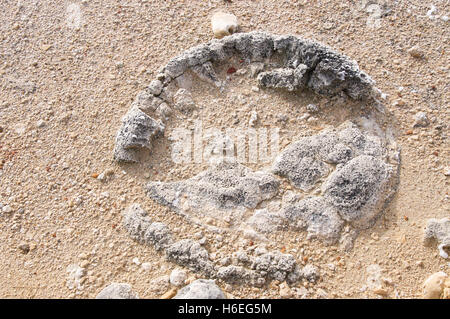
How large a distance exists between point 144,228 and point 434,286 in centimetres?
162

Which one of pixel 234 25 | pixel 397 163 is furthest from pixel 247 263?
pixel 234 25

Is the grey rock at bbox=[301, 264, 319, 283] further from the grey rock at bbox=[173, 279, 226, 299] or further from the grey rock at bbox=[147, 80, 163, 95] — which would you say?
the grey rock at bbox=[147, 80, 163, 95]

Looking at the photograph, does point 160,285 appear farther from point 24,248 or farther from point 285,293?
point 24,248

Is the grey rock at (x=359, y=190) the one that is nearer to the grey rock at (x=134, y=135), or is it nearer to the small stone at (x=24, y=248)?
the grey rock at (x=134, y=135)

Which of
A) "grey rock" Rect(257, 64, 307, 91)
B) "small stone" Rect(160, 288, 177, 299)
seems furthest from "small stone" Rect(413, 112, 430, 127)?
"small stone" Rect(160, 288, 177, 299)

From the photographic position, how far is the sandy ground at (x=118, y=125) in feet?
7.48

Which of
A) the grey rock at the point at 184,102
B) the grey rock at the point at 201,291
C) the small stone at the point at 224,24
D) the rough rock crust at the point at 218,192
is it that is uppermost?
the small stone at the point at 224,24

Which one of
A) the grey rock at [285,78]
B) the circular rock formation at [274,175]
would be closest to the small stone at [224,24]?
the circular rock formation at [274,175]

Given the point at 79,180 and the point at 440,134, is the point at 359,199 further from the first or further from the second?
the point at 79,180

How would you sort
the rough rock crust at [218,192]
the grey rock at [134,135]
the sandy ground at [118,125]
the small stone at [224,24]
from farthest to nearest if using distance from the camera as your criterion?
the small stone at [224,24] < the grey rock at [134,135] < the rough rock crust at [218,192] < the sandy ground at [118,125]

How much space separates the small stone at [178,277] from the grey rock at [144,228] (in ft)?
0.57

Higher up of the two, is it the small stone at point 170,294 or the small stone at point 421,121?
the small stone at point 421,121

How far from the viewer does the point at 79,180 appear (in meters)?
2.61

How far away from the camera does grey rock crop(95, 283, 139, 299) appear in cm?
217
